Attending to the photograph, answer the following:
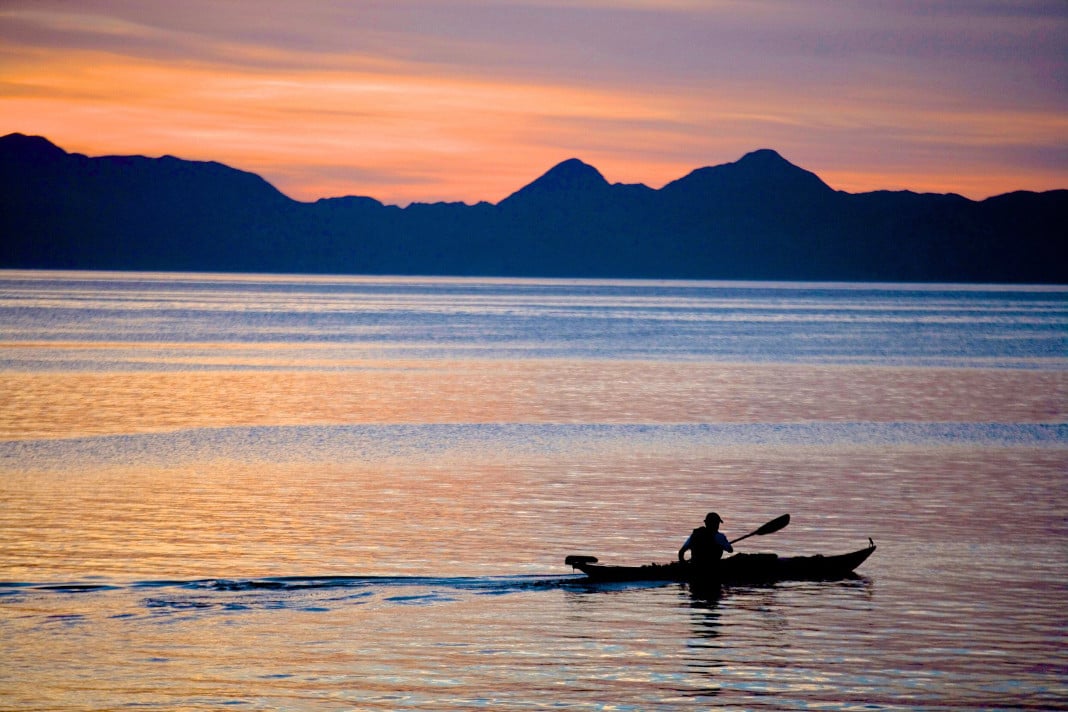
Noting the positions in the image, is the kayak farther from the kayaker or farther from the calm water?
the calm water

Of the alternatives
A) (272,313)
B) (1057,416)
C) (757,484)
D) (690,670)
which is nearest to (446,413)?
(757,484)

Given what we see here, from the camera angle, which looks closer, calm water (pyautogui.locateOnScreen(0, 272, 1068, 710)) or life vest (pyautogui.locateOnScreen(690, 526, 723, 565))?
calm water (pyautogui.locateOnScreen(0, 272, 1068, 710))

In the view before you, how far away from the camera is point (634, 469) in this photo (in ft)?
114

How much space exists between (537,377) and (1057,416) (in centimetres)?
2570

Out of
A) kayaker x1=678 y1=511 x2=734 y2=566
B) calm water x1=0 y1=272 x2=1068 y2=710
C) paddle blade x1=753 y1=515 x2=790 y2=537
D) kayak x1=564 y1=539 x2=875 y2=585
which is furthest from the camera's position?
paddle blade x1=753 y1=515 x2=790 y2=537

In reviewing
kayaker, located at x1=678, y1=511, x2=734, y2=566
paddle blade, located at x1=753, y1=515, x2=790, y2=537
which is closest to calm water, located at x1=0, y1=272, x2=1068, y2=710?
kayaker, located at x1=678, y1=511, x2=734, y2=566

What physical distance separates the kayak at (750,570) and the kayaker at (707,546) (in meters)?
0.17

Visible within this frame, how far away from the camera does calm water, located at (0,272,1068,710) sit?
54.9 feet

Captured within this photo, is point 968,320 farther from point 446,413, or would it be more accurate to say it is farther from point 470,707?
point 470,707

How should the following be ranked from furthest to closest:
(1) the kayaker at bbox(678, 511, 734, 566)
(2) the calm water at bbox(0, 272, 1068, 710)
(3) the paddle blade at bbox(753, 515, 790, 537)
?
(3) the paddle blade at bbox(753, 515, 790, 537), (1) the kayaker at bbox(678, 511, 734, 566), (2) the calm water at bbox(0, 272, 1068, 710)

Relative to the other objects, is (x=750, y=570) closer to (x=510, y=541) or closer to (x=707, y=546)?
(x=707, y=546)

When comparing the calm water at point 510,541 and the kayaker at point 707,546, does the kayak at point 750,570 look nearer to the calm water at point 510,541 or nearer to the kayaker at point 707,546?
the kayaker at point 707,546

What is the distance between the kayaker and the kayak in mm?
168

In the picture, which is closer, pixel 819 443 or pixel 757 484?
pixel 757 484
